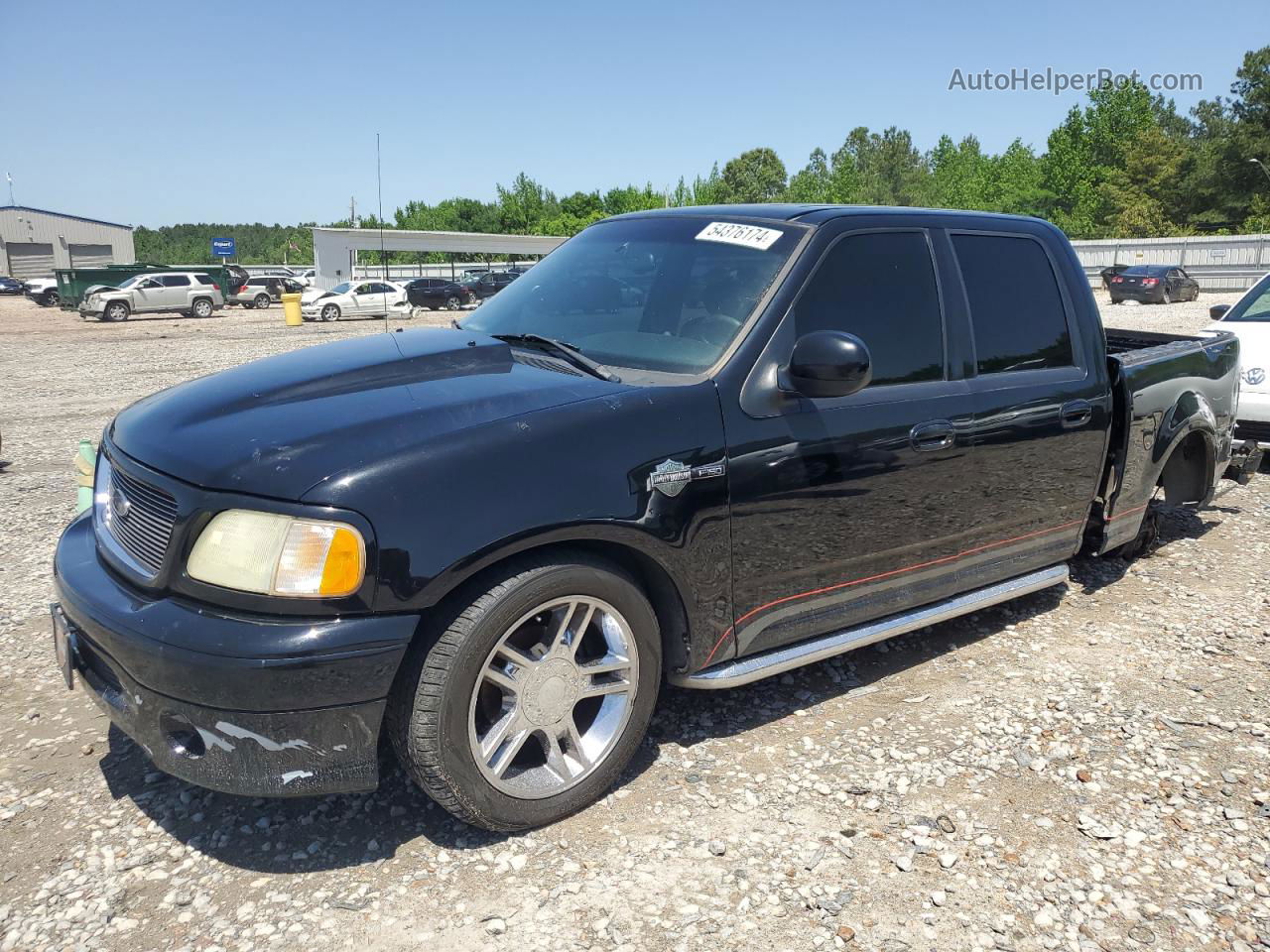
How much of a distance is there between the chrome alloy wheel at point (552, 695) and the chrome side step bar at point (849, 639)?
304 mm

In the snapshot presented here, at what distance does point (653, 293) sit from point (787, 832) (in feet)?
6.31

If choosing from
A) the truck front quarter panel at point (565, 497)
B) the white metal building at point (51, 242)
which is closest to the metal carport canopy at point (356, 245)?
the white metal building at point (51, 242)

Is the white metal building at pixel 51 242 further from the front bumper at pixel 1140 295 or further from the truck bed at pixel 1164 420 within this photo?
the truck bed at pixel 1164 420

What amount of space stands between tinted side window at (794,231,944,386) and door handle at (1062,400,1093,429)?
81 cm

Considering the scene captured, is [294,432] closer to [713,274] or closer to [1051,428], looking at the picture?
[713,274]

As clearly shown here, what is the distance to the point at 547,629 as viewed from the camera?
2.72 metres

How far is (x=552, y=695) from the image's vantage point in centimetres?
274

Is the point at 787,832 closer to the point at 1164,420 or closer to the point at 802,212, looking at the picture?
the point at 802,212

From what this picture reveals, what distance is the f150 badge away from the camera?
278 cm

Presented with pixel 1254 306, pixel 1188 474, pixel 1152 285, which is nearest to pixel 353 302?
pixel 1152 285

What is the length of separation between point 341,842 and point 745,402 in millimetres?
1825

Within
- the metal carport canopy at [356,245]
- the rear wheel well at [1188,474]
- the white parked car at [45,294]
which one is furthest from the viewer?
the metal carport canopy at [356,245]

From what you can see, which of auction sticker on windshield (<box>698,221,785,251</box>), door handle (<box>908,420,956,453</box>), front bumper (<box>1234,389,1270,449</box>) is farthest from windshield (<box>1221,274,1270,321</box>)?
auction sticker on windshield (<box>698,221,785,251</box>)

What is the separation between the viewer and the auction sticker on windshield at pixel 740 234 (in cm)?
337
